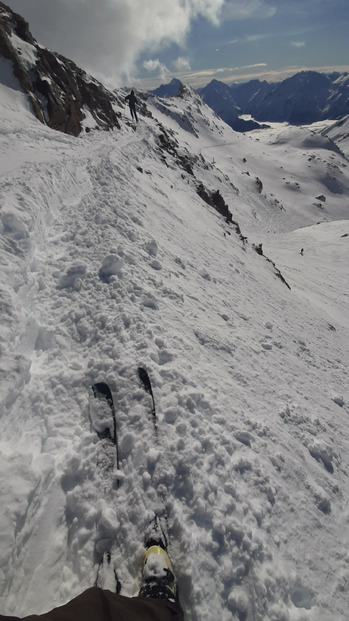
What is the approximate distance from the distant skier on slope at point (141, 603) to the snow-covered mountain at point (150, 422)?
0.35 metres

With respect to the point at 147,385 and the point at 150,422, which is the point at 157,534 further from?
the point at 147,385

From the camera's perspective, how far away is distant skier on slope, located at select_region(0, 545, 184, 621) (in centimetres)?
330

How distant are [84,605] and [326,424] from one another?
7.34 m

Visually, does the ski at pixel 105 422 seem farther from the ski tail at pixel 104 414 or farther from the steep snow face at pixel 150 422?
the steep snow face at pixel 150 422

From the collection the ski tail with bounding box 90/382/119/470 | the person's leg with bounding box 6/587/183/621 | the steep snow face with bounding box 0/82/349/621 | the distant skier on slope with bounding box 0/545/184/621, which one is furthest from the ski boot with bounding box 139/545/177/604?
the ski tail with bounding box 90/382/119/470

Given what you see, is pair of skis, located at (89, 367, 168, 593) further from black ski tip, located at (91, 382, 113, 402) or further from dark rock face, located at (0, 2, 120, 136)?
dark rock face, located at (0, 2, 120, 136)

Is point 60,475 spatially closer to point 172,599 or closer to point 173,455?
point 173,455

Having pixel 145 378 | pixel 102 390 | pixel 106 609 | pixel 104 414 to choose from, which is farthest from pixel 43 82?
pixel 106 609

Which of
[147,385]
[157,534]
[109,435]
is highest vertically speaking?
[147,385]

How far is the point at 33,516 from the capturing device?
4.45m

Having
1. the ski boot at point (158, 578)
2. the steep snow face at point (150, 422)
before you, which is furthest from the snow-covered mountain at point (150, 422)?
the ski boot at point (158, 578)

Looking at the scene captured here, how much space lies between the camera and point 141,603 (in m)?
3.76

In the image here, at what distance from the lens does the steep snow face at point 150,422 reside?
178 inches

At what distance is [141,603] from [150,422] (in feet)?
8.57
